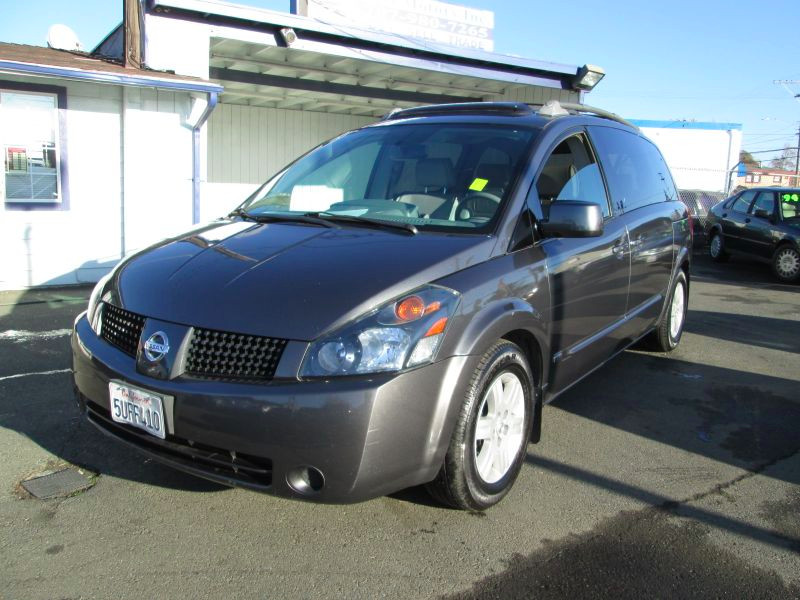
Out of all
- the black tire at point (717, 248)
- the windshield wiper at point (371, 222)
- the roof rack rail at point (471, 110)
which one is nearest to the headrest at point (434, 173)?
the windshield wiper at point (371, 222)

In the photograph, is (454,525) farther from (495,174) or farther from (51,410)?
(51,410)

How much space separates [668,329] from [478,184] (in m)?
3.18

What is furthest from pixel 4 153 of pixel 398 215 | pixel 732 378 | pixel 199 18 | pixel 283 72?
pixel 732 378

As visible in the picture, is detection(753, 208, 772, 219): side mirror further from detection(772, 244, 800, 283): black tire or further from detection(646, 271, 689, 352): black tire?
detection(646, 271, 689, 352): black tire

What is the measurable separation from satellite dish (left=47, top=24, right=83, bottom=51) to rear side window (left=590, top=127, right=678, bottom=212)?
9081 millimetres

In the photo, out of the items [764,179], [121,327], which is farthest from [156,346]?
[764,179]

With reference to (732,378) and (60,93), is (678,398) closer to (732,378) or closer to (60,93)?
(732,378)

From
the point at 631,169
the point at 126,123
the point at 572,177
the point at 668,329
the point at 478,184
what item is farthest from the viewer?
the point at 126,123

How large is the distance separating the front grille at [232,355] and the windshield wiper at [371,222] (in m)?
0.95

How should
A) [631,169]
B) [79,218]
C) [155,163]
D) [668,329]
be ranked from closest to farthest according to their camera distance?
[631,169] < [668,329] < [79,218] < [155,163]

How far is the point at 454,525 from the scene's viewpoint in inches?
117

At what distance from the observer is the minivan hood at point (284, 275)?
8.39 feet

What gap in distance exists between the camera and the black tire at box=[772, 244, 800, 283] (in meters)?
11.3

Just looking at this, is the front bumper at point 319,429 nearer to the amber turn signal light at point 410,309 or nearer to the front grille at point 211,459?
the front grille at point 211,459
